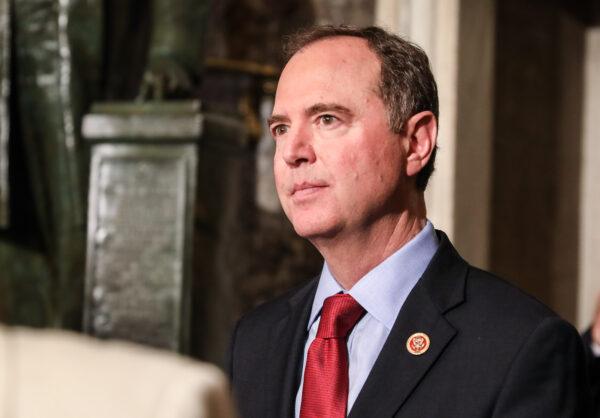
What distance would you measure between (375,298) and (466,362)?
0.73ft

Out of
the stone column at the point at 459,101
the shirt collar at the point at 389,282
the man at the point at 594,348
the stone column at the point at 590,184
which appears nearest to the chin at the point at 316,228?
the shirt collar at the point at 389,282

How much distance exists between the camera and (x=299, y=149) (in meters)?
2.13

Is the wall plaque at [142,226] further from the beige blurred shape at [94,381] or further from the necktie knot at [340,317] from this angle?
the beige blurred shape at [94,381]

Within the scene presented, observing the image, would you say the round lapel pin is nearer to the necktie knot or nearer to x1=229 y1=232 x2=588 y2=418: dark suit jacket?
x1=229 y1=232 x2=588 y2=418: dark suit jacket

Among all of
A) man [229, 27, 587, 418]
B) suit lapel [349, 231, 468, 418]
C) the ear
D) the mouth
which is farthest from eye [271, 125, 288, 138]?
suit lapel [349, 231, 468, 418]

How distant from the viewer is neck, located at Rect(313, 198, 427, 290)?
7.12ft

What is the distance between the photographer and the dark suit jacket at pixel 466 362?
1926 millimetres

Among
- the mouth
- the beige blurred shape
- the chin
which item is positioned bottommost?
the chin

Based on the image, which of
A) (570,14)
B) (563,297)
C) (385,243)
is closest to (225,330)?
(385,243)

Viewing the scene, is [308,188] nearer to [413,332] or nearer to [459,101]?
[413,332]

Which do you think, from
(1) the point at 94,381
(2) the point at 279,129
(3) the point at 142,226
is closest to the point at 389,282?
(2) the point at 279,129

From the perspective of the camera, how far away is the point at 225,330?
14.5 feet

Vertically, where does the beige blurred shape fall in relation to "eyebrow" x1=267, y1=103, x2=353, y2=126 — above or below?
below

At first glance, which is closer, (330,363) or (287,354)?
(330,363)
